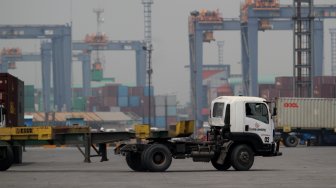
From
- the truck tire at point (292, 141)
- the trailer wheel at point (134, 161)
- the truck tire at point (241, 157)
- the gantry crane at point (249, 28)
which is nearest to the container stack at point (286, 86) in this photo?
the gantry crane at point (249, 28)

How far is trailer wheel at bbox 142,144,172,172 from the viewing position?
30828 mm

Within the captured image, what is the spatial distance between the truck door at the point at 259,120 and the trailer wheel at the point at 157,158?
3.06 meters

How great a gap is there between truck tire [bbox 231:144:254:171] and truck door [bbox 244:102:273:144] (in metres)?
0.69

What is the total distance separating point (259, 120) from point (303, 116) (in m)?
42.1

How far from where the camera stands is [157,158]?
31125mm

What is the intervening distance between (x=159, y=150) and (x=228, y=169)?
10.4 feet

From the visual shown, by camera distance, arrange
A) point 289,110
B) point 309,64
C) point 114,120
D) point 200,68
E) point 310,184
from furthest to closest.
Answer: point 114,120 < point 200,68 < point 309,64 < point 289,110 < point 310,184

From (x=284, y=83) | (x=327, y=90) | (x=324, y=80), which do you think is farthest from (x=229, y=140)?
(x=284, y=83)

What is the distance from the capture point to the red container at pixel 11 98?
38.7 meters

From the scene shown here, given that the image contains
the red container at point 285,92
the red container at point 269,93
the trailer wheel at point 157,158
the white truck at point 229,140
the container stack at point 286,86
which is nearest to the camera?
the trailer wheel at point 157,158

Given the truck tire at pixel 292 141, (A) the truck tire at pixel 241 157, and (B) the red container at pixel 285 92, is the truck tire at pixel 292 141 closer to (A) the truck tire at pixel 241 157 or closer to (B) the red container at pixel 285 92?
(A) the truck tire at pixel 241 157

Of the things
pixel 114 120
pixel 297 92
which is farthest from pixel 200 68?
pixel 297 92

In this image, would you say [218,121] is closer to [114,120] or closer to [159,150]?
[159,150]

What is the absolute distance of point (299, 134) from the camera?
7512 centimetres
